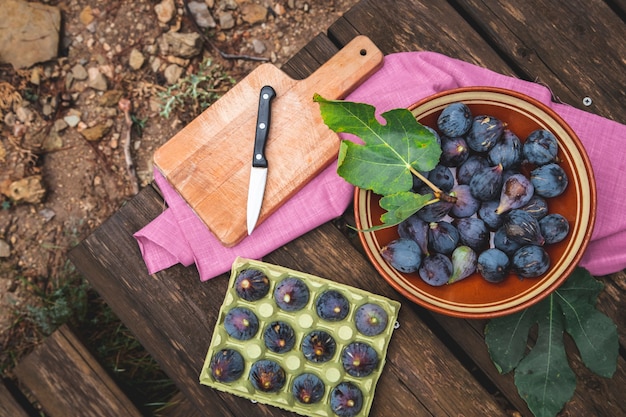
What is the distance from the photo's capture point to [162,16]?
2.12 metres

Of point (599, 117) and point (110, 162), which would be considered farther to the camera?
point (110, 162)

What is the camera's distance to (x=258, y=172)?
138cm

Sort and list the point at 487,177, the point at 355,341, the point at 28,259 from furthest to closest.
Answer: the point at 28,259 < the point at 355,341 < the point at 487,177

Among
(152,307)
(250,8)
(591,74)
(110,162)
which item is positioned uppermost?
(250,8)

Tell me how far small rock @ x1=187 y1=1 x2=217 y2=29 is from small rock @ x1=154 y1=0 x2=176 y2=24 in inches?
2.8

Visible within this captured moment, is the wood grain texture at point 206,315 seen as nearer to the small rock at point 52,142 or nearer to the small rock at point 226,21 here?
the small rock at point 52,142

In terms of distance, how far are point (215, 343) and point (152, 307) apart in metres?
0.20

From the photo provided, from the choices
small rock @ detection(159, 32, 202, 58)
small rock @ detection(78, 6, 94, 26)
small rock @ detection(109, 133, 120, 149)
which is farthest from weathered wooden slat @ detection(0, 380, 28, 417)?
small rock @ detection(78, 6, 94, 26)

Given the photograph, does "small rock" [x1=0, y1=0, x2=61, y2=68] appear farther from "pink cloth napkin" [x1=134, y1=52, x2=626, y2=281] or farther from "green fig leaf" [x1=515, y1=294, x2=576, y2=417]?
"green fig leaf" [x1=515, y1=294, x2=576, y2=417]

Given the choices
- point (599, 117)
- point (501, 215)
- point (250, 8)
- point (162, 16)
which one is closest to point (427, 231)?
point (501, 215)

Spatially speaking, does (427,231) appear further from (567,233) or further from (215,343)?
(215,343)

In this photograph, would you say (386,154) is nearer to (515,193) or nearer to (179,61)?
(515,193)

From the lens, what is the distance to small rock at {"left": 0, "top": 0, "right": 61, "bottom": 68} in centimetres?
209

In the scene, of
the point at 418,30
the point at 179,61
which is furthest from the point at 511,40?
the point at 179,61
